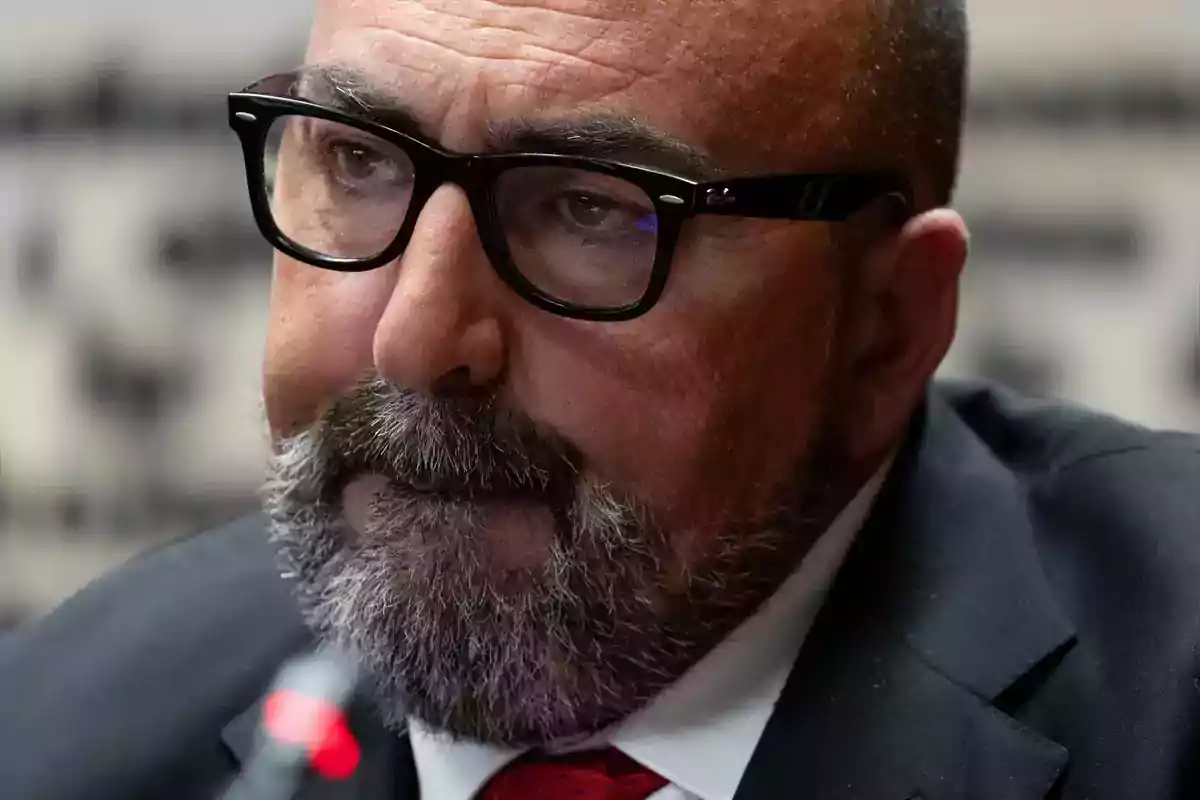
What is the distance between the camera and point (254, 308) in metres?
1.40

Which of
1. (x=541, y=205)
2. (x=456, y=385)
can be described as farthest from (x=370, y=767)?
(x=541, y=205)

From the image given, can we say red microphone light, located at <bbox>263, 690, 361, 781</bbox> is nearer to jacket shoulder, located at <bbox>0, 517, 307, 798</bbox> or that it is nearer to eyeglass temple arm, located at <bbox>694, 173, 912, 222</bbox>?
jacket shoulder, located at <bbox>0, 517, 307, 798</bbox>

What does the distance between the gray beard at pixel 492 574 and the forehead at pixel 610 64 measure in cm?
20

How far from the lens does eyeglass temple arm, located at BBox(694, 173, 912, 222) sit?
2.47 ft

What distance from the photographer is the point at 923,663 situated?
0.87 m

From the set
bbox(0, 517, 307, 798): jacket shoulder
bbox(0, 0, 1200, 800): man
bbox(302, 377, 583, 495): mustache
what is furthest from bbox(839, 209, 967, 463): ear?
bbox(0, 517, 307, 798): jacket shoulder

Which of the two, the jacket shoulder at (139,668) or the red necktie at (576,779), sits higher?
the red necktie at (576,779)

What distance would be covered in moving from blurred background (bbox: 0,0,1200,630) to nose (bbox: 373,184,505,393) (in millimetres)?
607

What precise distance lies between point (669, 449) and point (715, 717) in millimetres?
242

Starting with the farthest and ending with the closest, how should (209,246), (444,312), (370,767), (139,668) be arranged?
1. (209,246)
2. (139,668)
3. (370,767)
4. (444,312)

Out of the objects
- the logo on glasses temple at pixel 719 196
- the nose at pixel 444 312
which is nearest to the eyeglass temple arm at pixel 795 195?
the logo on glasses temple at pixel 719 196

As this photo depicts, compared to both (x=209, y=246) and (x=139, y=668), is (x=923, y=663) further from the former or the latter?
(x=209, y=246)

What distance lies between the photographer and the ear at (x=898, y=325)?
34.7 inches

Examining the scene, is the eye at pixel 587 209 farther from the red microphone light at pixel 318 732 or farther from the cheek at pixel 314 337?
the red microphone light at pixel 318 732
